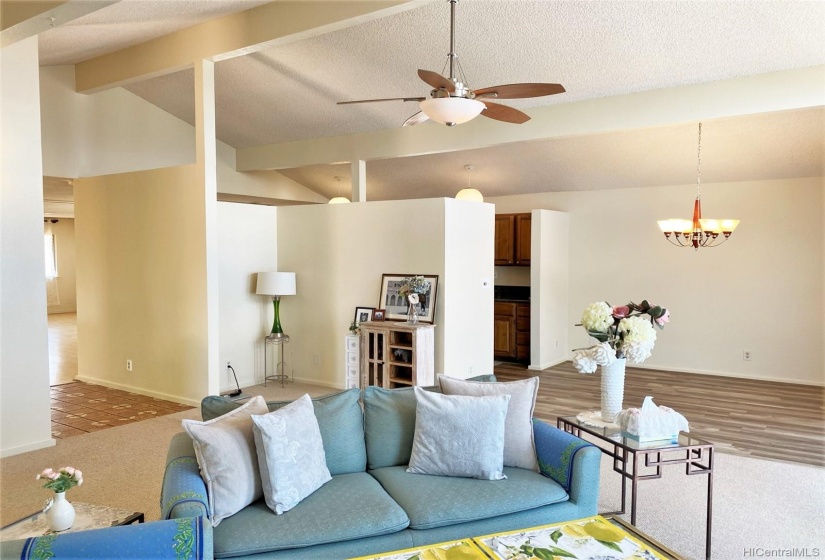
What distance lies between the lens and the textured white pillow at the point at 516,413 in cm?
302

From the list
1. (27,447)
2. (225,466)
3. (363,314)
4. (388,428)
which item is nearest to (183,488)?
(225,466)

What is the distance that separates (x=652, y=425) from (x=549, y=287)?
550 cm

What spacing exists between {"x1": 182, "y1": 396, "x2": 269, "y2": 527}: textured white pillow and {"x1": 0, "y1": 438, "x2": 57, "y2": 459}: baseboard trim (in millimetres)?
3029

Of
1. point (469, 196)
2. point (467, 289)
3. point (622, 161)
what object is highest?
point (622, 161)

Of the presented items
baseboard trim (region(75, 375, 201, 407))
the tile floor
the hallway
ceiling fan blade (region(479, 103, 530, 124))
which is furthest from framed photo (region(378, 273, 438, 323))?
the hallway

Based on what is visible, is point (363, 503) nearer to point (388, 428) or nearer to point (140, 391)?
point (388, 428)

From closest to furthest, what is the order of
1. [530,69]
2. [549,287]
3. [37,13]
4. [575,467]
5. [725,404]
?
[575,467] < [37,13] < [530,69] < [725,404] < [549,287]

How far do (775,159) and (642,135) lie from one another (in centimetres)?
153

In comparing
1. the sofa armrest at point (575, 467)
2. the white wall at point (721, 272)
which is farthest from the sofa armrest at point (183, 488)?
the white wall at point (721, 272)

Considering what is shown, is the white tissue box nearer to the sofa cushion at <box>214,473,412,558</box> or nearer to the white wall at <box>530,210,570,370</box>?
the sofa cushion at <box>214,473,412,558</box>

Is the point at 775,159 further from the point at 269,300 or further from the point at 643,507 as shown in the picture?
the point at 269,300

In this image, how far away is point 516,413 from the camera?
3.06m

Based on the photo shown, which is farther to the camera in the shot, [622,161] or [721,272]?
[721,272]

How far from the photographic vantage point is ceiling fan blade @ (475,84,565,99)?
12.2 ft
